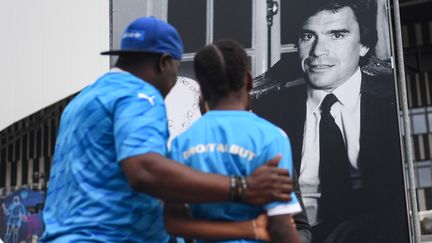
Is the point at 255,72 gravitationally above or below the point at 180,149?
above

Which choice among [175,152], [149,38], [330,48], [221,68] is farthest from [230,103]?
[330,48]

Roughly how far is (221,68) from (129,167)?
36cm

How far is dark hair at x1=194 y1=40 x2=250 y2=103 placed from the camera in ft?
5.33

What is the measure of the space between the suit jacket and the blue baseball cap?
2.12 m

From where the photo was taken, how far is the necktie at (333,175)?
359cm

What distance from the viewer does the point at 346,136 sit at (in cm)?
365

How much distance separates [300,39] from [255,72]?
13.9 inches

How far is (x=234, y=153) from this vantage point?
5.05ft

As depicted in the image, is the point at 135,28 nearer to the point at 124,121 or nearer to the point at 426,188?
the point at 124,121

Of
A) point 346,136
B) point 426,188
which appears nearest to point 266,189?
point 346,136

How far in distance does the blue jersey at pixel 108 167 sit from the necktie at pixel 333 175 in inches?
81.1

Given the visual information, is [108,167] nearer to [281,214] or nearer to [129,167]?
[129,167]

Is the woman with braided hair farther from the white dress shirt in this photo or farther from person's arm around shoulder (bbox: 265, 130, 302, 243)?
the white dress shirt

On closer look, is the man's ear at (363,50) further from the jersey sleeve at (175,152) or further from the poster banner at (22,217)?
the poster banner at (22,217)
